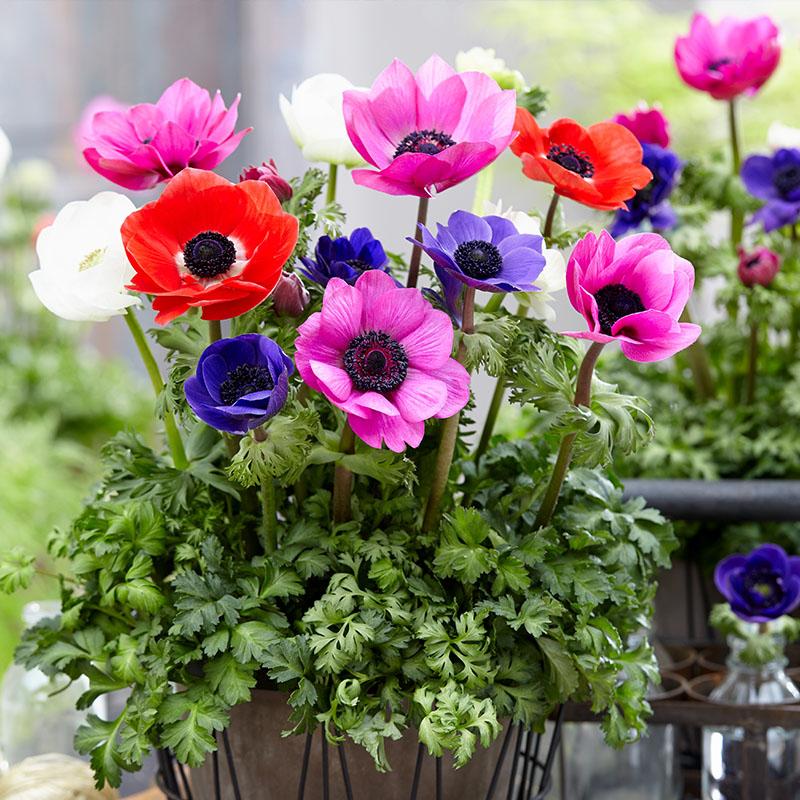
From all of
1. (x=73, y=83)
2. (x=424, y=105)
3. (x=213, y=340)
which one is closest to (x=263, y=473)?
(x=213, y=340)

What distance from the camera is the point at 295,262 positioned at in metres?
0.51

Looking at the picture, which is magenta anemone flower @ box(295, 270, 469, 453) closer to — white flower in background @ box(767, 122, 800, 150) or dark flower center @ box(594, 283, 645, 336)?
dark flower center @ box(594, 283, 645, 336)

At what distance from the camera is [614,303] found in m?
0.44

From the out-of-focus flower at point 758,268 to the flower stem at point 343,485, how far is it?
491 mm

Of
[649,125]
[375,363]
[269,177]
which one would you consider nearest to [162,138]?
[269,177]

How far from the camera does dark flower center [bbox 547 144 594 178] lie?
0.51 metres

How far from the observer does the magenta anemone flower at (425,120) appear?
445mm

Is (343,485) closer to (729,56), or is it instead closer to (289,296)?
(289,296)

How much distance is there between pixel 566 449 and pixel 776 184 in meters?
0.46

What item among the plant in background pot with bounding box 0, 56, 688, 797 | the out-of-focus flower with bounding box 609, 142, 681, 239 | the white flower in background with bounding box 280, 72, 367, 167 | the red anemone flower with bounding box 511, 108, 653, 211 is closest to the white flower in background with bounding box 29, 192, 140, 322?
the plant in background pot with bounding box 0, 56, 688, 797

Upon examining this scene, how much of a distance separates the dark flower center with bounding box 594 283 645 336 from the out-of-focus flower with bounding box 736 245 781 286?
1.45ft

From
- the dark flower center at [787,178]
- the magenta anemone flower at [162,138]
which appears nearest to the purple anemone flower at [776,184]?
the dark flower center at [787,178]

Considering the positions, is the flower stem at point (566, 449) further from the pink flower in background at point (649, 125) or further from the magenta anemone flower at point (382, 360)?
the pink flower in background at point (649, 125)

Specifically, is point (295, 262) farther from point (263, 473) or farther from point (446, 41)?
point (446, 41)
